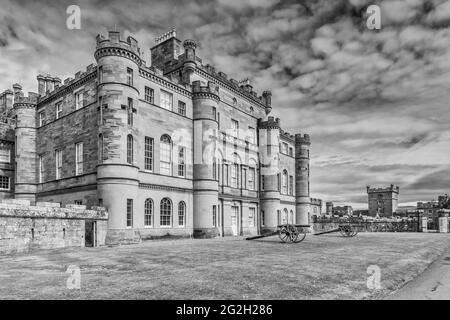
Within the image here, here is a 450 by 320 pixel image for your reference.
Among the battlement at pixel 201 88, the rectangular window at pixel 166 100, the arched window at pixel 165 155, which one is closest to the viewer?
the arched window at pixel 165 155

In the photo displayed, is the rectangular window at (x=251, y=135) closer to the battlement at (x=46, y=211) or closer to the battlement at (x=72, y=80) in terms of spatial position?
the battlement at (x=72, y=80)

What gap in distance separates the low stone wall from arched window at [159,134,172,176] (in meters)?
6.79

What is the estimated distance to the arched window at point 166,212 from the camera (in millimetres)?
27672

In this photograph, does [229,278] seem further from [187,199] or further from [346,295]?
[187,199]

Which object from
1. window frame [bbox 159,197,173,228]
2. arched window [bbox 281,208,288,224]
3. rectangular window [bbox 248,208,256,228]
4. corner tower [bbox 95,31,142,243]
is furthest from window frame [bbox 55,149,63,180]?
arched window [bbox 281,208,288,224]

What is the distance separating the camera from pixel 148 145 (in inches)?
1069

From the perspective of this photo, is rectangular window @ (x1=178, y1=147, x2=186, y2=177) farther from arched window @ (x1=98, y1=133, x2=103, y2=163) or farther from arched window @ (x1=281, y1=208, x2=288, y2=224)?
arched window @ (x1=281, y1=208, x2=288, y2=224)

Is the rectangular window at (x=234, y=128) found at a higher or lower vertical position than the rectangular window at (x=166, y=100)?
lower

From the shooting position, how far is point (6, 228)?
17.4 meters

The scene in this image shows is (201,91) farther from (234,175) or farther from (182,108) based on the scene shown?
(234,175)

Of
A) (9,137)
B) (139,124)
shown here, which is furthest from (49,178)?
(139,124)

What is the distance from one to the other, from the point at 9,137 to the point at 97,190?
14.7 meters

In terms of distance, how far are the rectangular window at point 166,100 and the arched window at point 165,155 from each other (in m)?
2.40

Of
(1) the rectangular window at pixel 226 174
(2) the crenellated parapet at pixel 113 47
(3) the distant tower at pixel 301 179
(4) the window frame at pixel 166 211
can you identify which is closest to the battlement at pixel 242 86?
(3) the distant tower at pixel 301 179
